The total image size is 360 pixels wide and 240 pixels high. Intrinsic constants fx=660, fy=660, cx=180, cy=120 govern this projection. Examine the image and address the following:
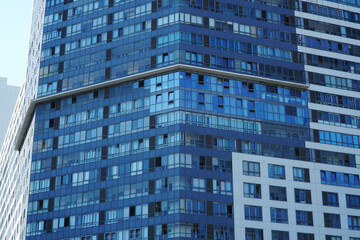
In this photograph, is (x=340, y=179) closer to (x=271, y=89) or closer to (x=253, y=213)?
(x=253, y=213)

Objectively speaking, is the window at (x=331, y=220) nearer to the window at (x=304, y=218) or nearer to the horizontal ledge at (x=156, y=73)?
the window at (x=304, y=218)

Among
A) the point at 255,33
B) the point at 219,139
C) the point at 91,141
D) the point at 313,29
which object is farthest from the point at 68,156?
the point at 313,29

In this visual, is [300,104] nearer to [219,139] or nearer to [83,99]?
[219,139]

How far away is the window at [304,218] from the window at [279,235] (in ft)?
8.45

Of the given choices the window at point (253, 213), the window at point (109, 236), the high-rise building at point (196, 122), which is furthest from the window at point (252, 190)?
the window at point (109, 236)

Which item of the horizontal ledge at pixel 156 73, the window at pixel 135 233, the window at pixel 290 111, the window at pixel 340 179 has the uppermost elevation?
the horizontal ledge at pixel 156 73

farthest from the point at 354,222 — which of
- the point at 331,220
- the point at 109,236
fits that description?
the point at 109,236

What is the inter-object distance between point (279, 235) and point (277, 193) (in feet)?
18.8

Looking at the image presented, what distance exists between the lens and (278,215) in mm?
87750

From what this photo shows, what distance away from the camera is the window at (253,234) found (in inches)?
3350

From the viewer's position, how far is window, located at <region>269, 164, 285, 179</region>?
8981 centimetres

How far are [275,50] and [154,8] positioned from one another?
61.5 feet

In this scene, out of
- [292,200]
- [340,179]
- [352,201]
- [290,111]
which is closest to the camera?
[292,200]

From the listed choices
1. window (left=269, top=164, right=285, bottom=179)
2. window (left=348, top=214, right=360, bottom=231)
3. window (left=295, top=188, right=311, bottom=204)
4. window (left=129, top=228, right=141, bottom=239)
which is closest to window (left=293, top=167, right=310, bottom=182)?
window (left=295, top=188, right=311, bottom=204)
